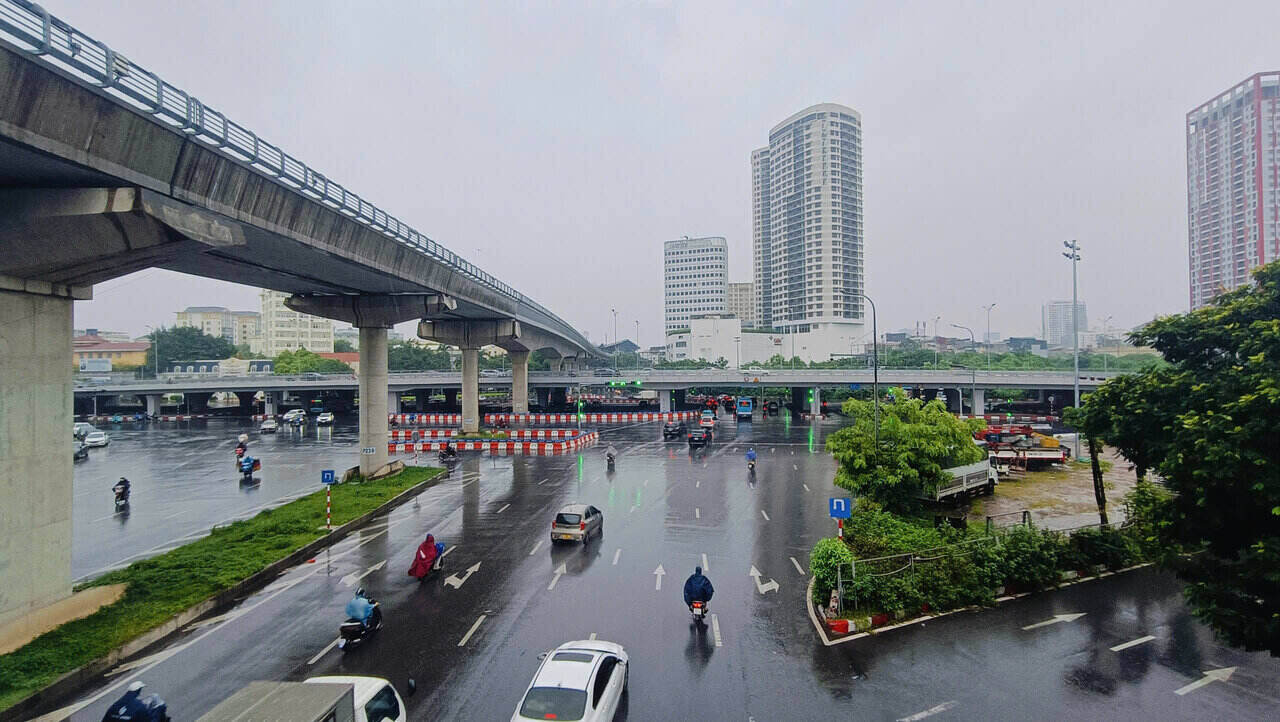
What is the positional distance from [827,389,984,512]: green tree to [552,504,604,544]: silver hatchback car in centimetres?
898

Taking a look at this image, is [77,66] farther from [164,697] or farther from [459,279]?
[459,279]

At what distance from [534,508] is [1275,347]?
24195 millimetres

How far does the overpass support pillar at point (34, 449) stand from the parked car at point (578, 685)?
12073 mm

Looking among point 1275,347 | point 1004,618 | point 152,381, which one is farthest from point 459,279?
point 152,381

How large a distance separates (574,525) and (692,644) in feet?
29.5

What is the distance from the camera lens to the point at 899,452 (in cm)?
2184

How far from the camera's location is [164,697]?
12.0 meters

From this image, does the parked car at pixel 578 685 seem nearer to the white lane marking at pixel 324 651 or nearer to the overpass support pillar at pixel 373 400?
the white lane marking at pixel 324 651

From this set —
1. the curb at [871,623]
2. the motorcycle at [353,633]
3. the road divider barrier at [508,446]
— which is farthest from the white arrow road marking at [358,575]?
the road divider barrier at [508,446]

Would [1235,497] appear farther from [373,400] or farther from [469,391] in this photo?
→ [469,391]

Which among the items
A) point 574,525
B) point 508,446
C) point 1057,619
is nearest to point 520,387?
point 508,446

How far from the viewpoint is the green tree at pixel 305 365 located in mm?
117875

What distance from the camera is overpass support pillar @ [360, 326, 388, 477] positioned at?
3531cm

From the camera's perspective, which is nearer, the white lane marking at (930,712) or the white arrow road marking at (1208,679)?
the white lane marking at (930,712)
